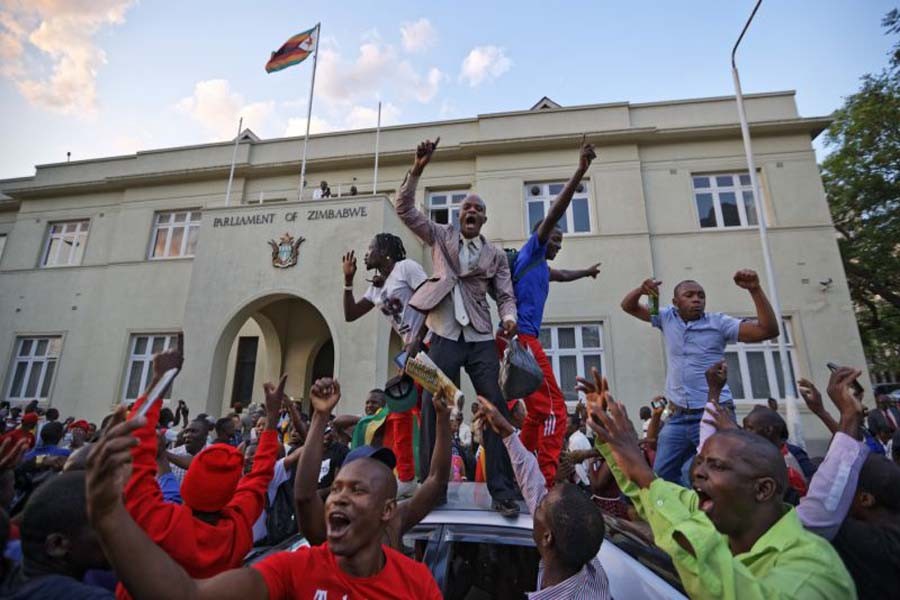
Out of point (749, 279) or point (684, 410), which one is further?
point (684, 410)

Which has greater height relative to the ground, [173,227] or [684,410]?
[173,227]

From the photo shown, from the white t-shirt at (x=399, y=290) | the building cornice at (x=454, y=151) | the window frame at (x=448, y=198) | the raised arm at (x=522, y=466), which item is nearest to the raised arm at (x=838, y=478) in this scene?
the raised arm at (x=522, y=466)

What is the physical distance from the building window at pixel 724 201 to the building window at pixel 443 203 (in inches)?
253

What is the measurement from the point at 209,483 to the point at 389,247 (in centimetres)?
303

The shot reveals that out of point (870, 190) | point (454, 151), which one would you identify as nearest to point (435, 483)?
point (454, 151)

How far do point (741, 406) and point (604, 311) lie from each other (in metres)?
3.69

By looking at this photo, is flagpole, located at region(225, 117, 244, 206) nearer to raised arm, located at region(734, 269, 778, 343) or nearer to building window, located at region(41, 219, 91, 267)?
building window, located at region(41, 219, 91, 267)

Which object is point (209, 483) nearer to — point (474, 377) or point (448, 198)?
point (474, 377)

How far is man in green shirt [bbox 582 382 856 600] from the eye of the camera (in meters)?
1.34

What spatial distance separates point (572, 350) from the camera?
12000 millimetres

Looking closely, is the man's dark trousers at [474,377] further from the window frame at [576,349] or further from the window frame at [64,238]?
the window frame at [64,238]

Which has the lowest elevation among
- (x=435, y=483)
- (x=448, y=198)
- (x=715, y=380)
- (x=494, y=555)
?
(x=494, y=555)

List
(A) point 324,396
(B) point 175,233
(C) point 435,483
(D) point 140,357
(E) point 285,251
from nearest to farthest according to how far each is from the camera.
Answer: (A) point 324,396, (C) point 435,483, (E) point 285,251, (D) point 140,357, (B) point 175,233

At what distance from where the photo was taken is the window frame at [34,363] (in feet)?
46.9
